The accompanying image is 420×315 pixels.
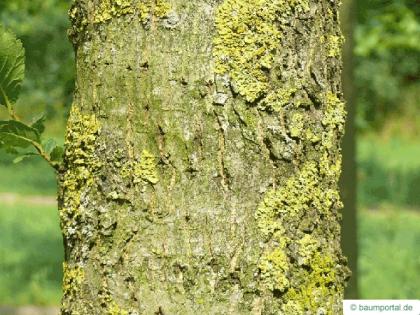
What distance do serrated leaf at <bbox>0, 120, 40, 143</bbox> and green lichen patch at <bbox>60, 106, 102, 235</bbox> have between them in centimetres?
11

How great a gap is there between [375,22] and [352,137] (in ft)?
10.5

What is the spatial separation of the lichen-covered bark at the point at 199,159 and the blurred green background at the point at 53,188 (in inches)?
57.2

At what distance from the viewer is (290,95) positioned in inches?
62.9

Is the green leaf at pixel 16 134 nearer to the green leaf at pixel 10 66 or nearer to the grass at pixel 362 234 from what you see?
the green leaf at pixel 10 66

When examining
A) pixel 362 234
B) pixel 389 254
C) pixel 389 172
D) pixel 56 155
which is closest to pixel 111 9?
pixel 56 155

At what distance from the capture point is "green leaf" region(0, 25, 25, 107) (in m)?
1.71

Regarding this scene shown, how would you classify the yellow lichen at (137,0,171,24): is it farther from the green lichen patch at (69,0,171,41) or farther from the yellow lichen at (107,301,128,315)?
the yellow lichen at (107,301,128,315)

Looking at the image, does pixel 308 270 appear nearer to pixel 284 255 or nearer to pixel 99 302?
pixel 284 255

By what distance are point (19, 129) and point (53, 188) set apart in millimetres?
11682

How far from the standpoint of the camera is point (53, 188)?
13.3 m

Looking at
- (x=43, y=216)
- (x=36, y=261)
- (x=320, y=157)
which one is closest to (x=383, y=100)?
(x=43, y=216)

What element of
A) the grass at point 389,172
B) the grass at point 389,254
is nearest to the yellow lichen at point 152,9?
the grass at point 389,254

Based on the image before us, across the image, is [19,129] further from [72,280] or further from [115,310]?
[115,310]

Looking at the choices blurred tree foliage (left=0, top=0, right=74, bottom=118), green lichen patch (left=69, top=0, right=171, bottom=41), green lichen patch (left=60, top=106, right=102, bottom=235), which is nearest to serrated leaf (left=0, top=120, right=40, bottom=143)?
green lichen patch (left=60, top=106, right=102, bottom=235)
